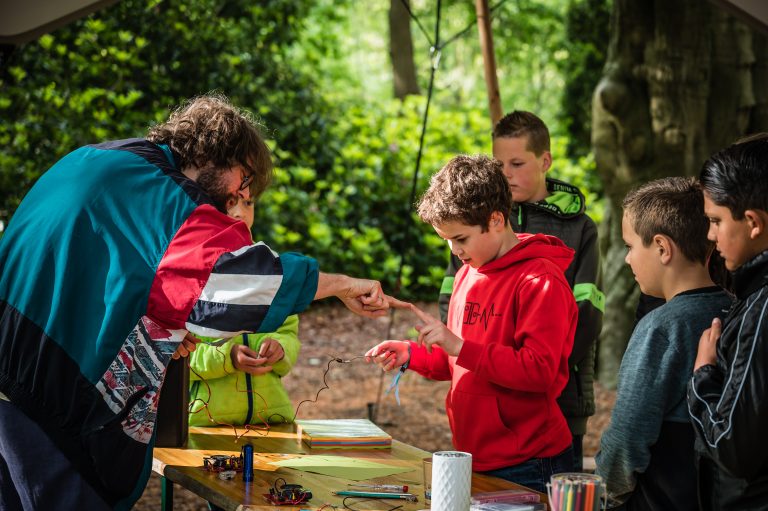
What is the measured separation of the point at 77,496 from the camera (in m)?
2.59

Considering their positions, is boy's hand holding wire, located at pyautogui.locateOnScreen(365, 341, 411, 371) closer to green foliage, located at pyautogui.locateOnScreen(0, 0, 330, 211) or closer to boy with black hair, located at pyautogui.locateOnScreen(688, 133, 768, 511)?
boy with black hair, located at pyautogui.locateOnScreen(688, 133, 768, 511)

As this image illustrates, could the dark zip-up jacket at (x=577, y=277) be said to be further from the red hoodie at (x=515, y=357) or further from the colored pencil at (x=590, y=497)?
the colored pencil at (x=590, y=497)

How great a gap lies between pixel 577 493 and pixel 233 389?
1.88 meters

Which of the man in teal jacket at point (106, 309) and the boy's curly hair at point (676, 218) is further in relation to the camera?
the boy's curly hair at point (676, 218)

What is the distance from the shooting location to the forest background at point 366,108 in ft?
24.7

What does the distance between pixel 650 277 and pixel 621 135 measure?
508 centimetres

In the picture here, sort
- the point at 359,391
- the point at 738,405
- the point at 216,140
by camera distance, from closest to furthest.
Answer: the point at 738,405 → the point at 216,140 → the point at 359,391

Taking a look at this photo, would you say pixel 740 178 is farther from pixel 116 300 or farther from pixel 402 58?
pixel 402 58

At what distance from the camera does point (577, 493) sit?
2.11 metres

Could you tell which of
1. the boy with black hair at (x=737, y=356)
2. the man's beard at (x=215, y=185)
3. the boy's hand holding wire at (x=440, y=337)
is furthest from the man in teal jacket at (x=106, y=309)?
the boy with black hair at (x=737, y=356)

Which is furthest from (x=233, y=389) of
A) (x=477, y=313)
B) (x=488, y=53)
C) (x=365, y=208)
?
(x=365, y=208)

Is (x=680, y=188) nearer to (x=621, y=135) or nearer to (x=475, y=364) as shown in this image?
(x=475, y=364)

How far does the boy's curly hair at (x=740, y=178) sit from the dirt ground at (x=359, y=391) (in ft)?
13.8

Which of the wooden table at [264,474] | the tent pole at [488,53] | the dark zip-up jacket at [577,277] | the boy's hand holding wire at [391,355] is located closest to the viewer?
the wooden table at [264,474]
